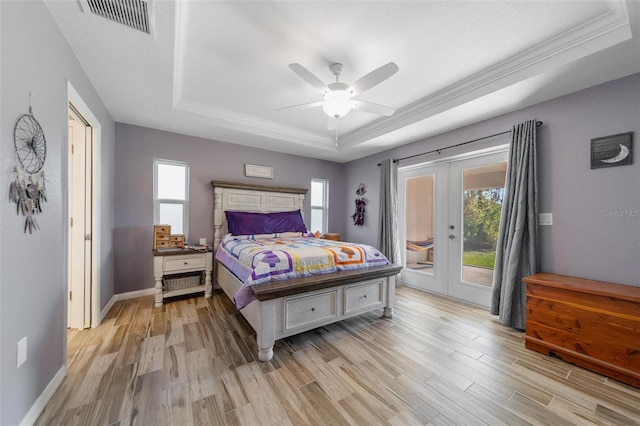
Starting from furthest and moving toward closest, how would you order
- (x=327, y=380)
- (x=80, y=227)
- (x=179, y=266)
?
(x=179, y=266), (x=80, y=227), (x=327, y=380)

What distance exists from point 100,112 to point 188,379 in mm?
2938

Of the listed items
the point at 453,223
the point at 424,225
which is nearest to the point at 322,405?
the point at 453,223

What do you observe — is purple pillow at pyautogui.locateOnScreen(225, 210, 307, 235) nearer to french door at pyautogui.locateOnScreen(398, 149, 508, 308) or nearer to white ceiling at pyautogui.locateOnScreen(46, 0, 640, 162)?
white ceiling at pyautogui.locateOnScreen(46, 0, 640, 162)

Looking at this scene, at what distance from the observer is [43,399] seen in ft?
4.69

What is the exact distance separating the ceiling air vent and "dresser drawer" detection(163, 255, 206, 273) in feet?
8.24

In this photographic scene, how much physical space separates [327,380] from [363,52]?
2.73 metres

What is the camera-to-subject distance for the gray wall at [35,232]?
1133 mm

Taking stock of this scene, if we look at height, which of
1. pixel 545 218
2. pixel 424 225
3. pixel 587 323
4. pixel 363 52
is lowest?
pixel 587 323

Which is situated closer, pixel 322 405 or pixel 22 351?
pixel 22 351

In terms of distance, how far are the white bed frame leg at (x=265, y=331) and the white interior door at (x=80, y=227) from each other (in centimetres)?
197

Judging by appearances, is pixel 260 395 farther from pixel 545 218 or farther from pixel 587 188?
pixel 587 188

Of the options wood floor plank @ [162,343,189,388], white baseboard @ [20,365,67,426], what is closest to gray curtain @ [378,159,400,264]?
wood floor plank @ [162,343,189,388]

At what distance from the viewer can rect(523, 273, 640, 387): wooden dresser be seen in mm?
1708

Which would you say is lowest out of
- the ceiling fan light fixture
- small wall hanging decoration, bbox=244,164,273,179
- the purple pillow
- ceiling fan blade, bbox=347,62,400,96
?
the purple pillow
